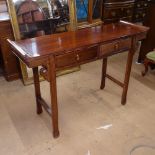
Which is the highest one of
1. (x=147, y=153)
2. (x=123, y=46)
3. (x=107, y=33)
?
(x=107, y=33)

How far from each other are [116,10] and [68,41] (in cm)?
233

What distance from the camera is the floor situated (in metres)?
1.79

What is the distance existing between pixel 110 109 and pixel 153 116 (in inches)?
18.0

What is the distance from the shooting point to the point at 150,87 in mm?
2654

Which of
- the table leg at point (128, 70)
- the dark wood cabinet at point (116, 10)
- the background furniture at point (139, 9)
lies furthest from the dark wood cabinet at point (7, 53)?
the background furniture at point (139, 9)

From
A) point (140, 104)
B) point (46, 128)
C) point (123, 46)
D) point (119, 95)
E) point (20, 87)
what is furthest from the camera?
point (20, 87)

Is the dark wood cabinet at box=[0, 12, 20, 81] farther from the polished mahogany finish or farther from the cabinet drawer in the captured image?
the cabinet drawer

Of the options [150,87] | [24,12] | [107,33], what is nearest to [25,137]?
[107,33]

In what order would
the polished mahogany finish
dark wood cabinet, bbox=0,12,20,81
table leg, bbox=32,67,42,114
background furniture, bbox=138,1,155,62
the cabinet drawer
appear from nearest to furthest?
1. the polished mahogany finish
2. the cabinet drawer
3. table leg, bbox=32,67,42,114
4. dark wood cabinet, bbox=0,12,20,81
5. background furniture, bbox=138,1,155,62

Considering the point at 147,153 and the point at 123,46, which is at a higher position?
the point at 123,46

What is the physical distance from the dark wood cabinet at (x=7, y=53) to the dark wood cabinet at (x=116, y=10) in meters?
1.72

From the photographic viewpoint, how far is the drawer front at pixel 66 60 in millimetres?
1534

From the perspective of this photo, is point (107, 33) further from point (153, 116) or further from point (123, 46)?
point (153, 116)

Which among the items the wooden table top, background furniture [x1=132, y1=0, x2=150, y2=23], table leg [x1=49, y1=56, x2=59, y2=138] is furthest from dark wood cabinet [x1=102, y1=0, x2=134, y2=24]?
table leg [x1=49, y1=56, x2=59, y2=138]
